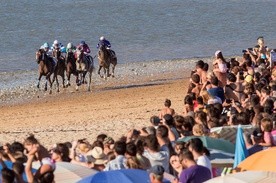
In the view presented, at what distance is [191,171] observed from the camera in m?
12.1

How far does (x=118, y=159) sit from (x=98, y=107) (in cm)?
1567

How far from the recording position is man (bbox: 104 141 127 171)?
1270cm

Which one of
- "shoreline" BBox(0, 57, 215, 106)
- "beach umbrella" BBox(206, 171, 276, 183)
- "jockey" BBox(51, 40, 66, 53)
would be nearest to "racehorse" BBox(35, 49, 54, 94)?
"jockey" BBox(51, 40, 66, 53)

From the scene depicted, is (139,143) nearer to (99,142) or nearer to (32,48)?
(99,142)

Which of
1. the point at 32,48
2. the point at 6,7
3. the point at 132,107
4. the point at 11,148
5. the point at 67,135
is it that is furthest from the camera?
the point at 6,7

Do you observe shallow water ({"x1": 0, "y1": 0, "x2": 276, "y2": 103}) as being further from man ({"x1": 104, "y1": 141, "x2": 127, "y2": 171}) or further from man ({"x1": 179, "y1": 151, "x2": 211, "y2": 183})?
man ({"x1": 179, "y1": 151, "x2": 211, "y2": 183})

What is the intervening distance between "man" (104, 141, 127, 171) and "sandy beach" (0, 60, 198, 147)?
25.8 ft

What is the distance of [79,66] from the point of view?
3503cm

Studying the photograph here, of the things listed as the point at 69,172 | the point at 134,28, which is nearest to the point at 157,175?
the point at 69,172

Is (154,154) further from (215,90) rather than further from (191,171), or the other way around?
(215,90)

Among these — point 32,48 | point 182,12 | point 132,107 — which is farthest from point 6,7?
point 132,107

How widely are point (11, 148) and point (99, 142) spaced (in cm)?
128

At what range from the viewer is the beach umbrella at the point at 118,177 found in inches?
460

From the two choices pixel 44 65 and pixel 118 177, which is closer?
pixel 118 177
